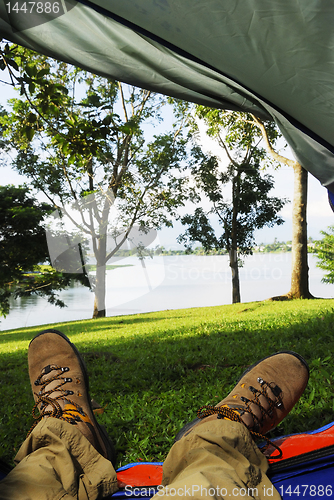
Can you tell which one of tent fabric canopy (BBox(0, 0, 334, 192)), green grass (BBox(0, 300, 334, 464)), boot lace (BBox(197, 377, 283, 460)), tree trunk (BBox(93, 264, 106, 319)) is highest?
tent fabric canopy (BBox(0, 0, 334, 192))

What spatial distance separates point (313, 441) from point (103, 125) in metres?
2.12

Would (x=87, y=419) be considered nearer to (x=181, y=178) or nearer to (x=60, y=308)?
(x=181, y=178)

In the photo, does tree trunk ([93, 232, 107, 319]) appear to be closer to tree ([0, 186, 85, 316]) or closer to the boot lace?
tree ([0, 186, 85, 316])

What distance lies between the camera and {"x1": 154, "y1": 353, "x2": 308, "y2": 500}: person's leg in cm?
69

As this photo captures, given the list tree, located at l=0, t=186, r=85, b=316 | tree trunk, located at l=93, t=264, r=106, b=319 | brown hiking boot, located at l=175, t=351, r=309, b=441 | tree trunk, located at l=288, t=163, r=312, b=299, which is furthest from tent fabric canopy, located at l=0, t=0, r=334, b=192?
tree, located at l=0, t=186, r=85, b=316

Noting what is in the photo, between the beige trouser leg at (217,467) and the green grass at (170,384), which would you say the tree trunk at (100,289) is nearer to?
the green grass at (170,384)

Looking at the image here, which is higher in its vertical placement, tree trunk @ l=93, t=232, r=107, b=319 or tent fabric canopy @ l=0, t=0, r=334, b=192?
tent fabric canopy @ l=0, t=0, r=334, b=192

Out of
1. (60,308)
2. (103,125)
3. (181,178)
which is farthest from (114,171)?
(103,125)

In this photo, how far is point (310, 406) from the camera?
4.48ft

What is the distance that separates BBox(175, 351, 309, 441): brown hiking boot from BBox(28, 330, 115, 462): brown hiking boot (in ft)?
0.93

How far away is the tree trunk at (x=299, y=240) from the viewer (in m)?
6.91

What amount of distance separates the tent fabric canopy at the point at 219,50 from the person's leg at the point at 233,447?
0.83 m

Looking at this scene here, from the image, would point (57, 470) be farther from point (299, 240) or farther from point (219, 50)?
point (299, 240)

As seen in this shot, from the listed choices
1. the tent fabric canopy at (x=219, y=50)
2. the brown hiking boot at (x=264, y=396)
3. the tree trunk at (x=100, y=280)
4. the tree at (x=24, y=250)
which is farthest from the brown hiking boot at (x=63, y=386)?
the tree at (x=24, y=250)
